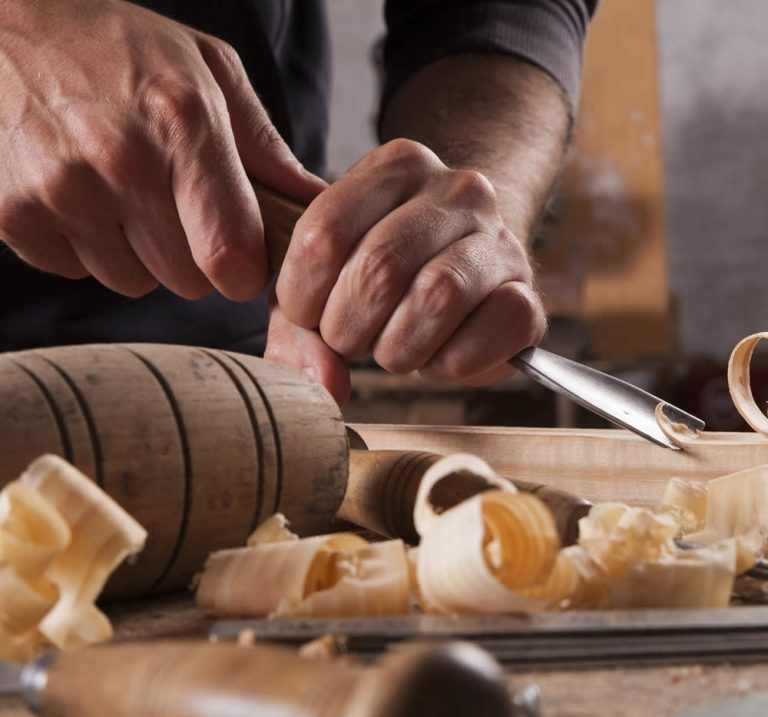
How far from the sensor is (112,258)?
119 centimetres

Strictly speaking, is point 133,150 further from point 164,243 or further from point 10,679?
point 10,679

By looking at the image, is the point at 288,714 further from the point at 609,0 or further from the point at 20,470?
the point at 609,0

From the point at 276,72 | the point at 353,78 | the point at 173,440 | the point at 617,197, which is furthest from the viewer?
the point at 353,78

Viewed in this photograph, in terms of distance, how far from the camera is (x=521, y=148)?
1.76 metres

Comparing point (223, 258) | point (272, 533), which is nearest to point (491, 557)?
point (272, 533)

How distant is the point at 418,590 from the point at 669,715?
0.74 feet

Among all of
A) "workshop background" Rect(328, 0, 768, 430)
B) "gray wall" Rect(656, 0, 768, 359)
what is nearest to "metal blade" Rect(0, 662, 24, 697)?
"workshop background" Rect(328, 0, 768, 430)

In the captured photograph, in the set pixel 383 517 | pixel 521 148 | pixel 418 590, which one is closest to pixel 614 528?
pixel 418 590

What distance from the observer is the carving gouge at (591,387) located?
1.03m

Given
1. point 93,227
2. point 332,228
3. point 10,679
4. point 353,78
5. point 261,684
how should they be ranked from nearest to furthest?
point 261,684
point 10,679
point 332,228
point 93,227
point 353,78

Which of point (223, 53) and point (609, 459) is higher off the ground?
point (223, 53)

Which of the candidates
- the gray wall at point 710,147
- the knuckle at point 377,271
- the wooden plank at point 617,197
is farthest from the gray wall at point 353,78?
the knuckle at point 377,271

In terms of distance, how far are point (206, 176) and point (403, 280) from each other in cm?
22

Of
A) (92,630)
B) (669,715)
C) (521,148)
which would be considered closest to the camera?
(669,715)
